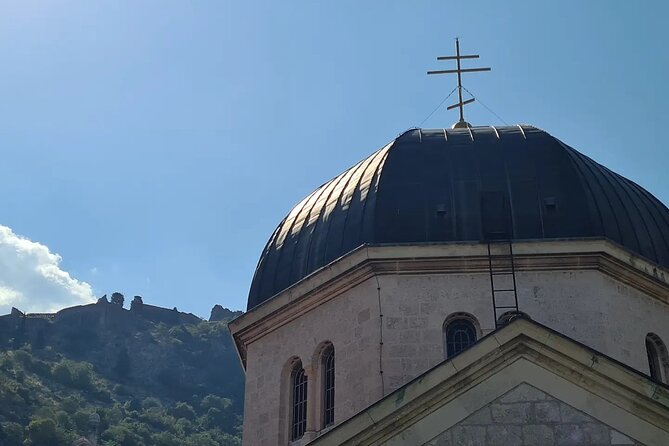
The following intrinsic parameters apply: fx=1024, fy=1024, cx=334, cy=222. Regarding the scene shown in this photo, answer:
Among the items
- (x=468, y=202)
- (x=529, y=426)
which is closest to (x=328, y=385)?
(x=468, y=202)

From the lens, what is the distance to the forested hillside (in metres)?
95.0

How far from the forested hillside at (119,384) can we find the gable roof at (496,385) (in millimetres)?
81155

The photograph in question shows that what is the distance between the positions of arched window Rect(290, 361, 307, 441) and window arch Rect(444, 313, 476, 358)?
2760 millimetres

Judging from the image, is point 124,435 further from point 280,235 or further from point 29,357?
point 280,235

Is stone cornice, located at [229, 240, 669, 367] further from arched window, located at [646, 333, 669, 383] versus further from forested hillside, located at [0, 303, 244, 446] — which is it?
forested hillside, located at [0, 303, 244, 446]

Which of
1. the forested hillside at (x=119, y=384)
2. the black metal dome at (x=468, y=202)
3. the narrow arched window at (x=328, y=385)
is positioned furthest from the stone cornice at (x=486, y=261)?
the forested hillside at (x=119, y=384)

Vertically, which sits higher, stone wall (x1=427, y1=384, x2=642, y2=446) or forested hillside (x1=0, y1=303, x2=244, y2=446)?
forested hillside (x1=0, y1=303, x2=244, y2=446)

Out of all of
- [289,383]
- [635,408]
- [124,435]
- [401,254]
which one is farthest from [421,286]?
[124,435]

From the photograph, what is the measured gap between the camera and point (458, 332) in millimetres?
16641

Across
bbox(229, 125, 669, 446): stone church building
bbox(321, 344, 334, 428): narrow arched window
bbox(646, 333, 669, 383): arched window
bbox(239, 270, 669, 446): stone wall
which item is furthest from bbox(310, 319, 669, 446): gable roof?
bbox(646, 333, 669, 383): arched window

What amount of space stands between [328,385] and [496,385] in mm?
6137

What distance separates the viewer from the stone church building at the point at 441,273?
16406 mm

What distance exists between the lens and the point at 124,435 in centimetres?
9344

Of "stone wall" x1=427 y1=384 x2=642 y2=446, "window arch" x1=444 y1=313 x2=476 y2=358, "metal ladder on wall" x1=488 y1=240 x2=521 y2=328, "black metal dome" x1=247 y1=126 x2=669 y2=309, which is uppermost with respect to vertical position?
"black metal dome" x1=247 y1=126 x2=669 y2=309
